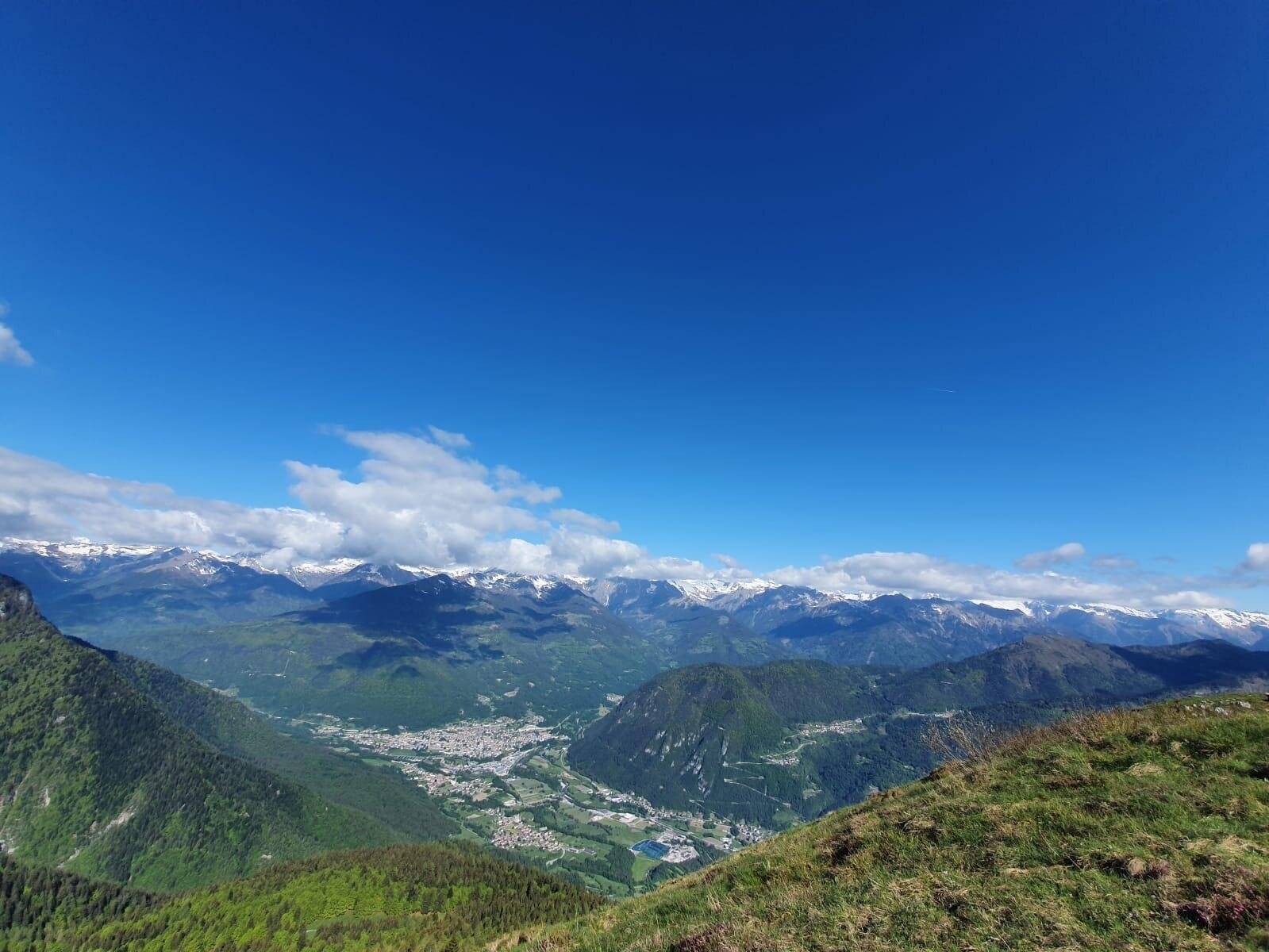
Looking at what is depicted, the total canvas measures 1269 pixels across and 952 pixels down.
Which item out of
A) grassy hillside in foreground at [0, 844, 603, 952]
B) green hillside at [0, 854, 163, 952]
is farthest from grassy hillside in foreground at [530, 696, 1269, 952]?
green hillside at [0, 854, 163, 952]

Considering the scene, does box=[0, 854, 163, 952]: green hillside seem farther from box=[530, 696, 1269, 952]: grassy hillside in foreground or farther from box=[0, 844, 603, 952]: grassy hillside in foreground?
box=[530, 696, 1269, 952]: grassy hillside in foreground

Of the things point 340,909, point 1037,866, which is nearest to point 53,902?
point 340,909

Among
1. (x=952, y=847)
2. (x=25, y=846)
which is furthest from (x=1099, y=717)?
(x=25, y=846)

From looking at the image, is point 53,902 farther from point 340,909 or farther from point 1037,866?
point 1037,866

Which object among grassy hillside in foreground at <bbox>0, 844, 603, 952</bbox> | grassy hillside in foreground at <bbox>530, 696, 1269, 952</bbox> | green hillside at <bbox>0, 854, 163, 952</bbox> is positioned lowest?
green hillside at <bbox>0, 854, 163, 952</bbox>

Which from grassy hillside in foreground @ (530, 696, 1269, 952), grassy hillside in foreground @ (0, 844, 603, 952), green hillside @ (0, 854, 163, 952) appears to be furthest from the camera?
green hillside @ (0, 854, 163, 952)

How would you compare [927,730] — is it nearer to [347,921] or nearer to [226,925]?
[347,921]

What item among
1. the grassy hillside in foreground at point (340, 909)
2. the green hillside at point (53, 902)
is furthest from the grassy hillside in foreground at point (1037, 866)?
the green hillside at point (53, 902)
